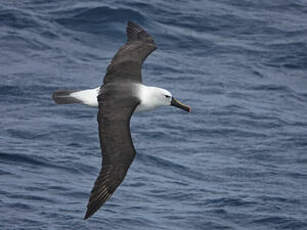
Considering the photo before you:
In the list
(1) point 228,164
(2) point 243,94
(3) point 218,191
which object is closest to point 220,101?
(2) point 243,94

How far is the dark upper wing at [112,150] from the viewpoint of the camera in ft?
35.7

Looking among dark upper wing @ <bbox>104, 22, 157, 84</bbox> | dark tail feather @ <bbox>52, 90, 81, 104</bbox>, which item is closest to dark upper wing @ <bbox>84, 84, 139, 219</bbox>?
dark tail feather @ <bbox>52, 90, 81, 104</bbox>

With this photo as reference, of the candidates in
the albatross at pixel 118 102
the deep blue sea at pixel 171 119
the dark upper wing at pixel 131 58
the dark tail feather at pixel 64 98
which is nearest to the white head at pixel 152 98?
the albatross at pixel 118 102

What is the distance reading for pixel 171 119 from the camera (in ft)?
54.7

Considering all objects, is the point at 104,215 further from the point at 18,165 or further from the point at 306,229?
the point at 306,229

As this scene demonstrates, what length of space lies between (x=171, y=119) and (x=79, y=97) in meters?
4.51

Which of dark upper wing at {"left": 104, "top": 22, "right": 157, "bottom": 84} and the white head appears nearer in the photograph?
the white head

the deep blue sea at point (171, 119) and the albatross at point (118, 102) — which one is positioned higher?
the albatross at point (118, 102)

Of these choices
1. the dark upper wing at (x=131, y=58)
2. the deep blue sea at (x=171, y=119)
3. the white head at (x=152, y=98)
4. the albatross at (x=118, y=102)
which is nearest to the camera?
the albatross at (x=118, y=102)

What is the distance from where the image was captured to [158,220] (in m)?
13.2

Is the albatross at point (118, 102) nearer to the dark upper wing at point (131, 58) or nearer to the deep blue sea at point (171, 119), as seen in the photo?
the dark upper wing at point (131, 58)

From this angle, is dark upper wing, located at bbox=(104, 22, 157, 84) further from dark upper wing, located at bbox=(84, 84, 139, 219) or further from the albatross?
dark upper wing, located at bbox=(84, 84, 139, 219)

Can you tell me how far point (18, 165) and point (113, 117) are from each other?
11.9ft

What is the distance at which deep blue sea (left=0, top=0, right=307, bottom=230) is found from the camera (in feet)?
44.8
